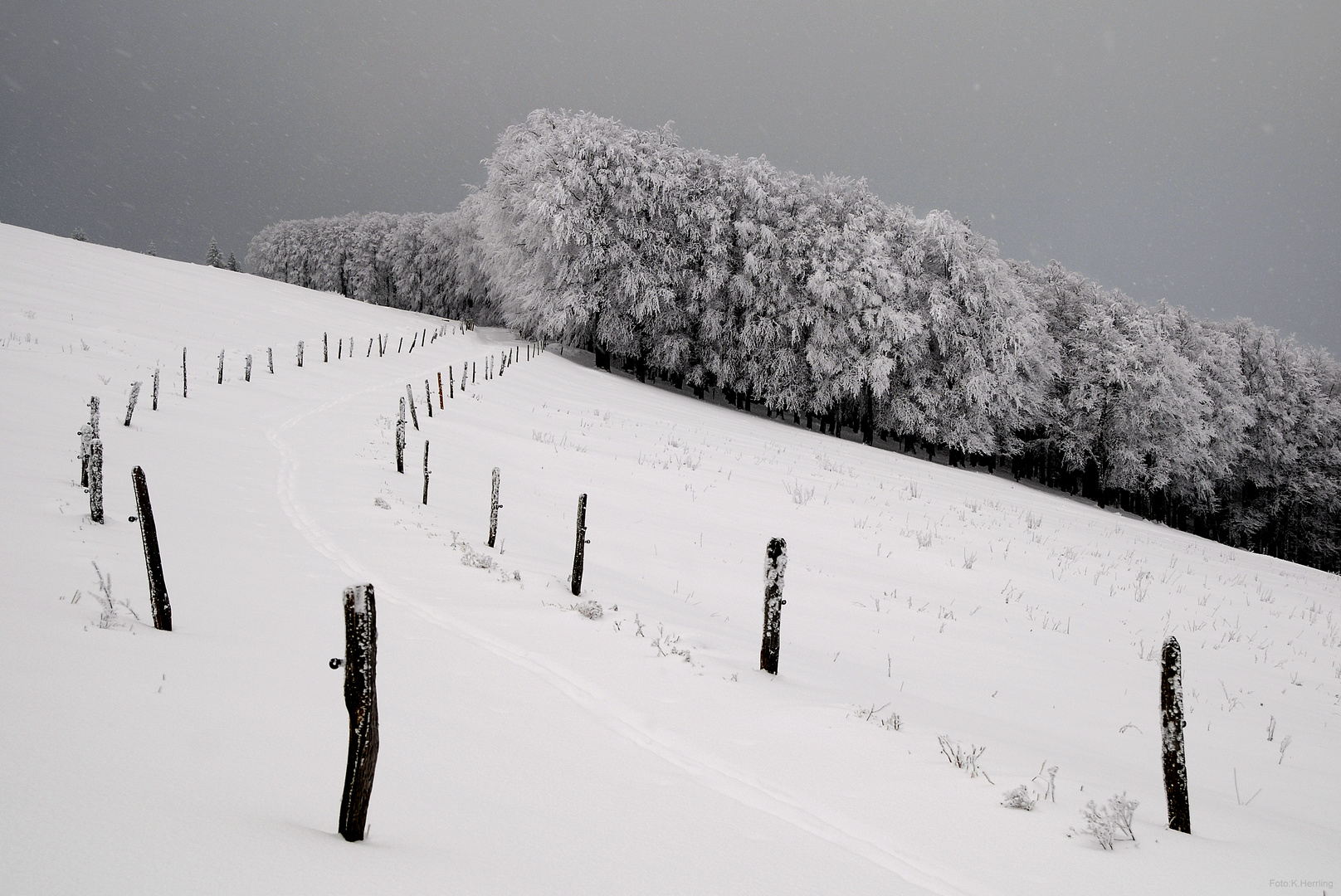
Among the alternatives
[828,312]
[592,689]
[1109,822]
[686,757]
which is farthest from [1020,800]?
[828,312]

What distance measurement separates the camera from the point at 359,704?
2379mm

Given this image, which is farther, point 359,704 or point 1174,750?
point 1174,750

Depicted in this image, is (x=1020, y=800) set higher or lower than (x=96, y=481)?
lower

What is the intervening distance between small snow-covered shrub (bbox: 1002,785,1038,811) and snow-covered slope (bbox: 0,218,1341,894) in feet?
0.31

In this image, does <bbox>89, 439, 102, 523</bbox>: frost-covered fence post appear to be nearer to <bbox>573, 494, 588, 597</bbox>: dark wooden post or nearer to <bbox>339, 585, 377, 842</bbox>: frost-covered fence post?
<bbox>573, 494, 588, 597</bbox>: dark wooden post

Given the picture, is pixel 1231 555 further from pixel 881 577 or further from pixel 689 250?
pixel 689 250

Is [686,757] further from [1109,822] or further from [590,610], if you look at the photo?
[590,610]

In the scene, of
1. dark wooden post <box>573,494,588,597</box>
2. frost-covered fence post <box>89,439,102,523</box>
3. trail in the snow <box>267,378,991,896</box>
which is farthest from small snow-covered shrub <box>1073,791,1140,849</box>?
frost-covered fence post <box>89,439,102,523</box>

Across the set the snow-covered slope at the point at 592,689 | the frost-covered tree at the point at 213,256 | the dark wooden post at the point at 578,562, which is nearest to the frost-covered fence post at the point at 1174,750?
the snow-covered slope at the point at 592,689

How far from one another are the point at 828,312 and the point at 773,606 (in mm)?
34802

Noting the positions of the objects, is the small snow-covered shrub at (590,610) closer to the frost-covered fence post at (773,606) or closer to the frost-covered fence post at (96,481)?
the frost-covered fence post at (773,606)

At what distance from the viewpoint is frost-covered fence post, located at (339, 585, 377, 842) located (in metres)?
2.38

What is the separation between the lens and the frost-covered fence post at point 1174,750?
3.44 m

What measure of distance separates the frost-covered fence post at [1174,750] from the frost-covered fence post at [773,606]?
8.54 feet
